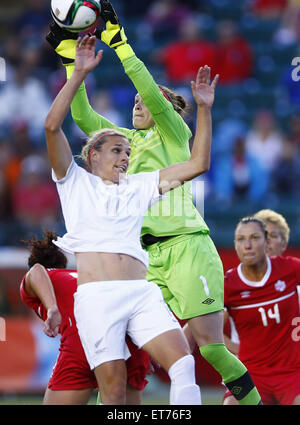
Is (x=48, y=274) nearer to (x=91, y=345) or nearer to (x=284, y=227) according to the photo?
(x=91, y=345)

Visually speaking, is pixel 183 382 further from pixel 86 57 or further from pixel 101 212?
pixel 86 57

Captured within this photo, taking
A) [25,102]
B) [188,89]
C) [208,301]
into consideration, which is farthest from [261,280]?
[25,102]

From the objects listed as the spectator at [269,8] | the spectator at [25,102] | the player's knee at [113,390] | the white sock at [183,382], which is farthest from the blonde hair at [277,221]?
the spectator at [269,8]

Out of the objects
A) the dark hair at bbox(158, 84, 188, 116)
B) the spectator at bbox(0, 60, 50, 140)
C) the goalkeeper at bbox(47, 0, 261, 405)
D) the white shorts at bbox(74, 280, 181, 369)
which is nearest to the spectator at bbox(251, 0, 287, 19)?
the spectator at bbox(0, 60, 50, 140)

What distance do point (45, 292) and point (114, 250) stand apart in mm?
609

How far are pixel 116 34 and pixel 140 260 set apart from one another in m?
1.66

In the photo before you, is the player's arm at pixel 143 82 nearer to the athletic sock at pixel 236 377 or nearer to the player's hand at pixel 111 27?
the player's hand at pixel 111 27

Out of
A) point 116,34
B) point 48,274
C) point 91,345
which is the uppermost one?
point 116,34

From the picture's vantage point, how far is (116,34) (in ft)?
17.0

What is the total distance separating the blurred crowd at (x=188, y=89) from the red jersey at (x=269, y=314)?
391cm

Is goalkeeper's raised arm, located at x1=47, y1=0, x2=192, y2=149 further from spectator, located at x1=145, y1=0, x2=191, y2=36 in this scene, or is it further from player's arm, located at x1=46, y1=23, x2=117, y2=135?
spectator, located at x1=145, y1=0, x2=191, y2=36

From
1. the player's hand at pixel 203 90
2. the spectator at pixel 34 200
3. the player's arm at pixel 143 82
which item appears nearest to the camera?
the player's hand at pixel 203 90

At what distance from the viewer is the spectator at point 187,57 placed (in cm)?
1238

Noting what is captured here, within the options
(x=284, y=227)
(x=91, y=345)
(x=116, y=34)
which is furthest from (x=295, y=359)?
(x=116, y=34)
